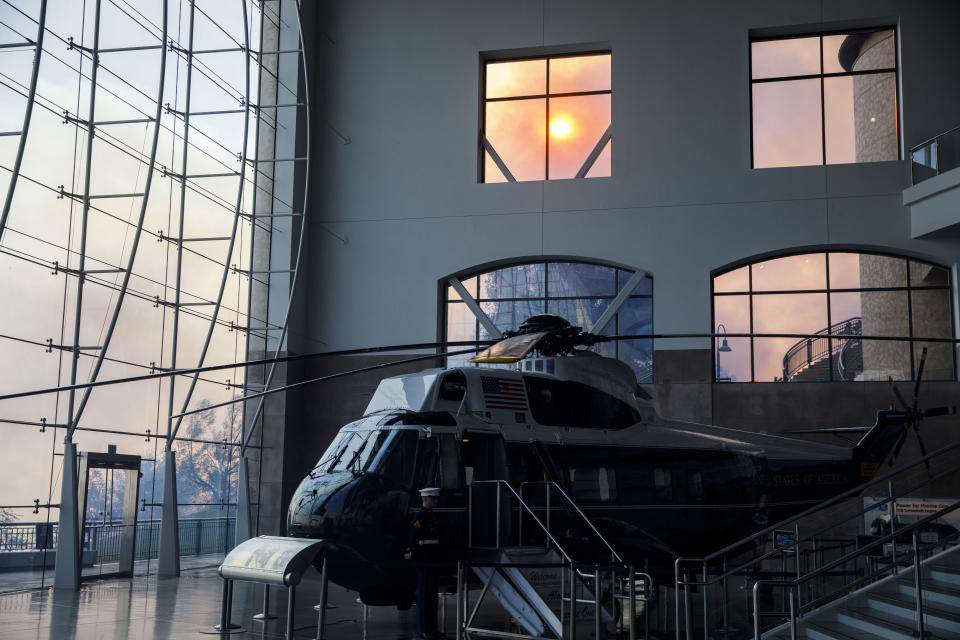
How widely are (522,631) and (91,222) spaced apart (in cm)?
1082

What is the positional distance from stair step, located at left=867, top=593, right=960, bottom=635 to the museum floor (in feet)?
14.6

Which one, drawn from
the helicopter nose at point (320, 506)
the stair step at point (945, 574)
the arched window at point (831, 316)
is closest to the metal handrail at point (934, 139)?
the arched window at point (831, 316)

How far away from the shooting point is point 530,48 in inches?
806

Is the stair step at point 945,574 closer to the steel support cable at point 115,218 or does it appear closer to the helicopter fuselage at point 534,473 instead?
the helicopter fuselage at point 534,473

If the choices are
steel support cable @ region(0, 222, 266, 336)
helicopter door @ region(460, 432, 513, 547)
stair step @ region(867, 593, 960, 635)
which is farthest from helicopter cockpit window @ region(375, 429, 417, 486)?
steel support cable @ region(0, 222, 266, 336)

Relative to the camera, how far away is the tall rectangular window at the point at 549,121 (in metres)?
20.2

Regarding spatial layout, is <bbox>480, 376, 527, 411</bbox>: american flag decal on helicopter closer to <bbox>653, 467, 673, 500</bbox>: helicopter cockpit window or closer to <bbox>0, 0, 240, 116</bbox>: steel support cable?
<bbox>653, 467, 673, 500</bbox>: helicopter cockpit window

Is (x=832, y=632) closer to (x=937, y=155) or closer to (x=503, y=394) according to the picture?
(x=503, y=394)

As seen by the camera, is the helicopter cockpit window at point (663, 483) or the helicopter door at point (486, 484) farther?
the helicopter cockpit window at point (663, 483)

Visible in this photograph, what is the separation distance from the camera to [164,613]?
1158cm

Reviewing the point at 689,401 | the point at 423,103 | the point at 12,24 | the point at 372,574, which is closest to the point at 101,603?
the point at 372,574

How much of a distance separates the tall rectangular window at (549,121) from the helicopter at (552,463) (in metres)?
9.02

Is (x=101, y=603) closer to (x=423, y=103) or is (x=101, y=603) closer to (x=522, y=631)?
(x=522, y=631)

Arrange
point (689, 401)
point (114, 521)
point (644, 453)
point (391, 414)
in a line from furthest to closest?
point (689, 401)
point (114, 521)
point (644, 453)
point (391, 414)
